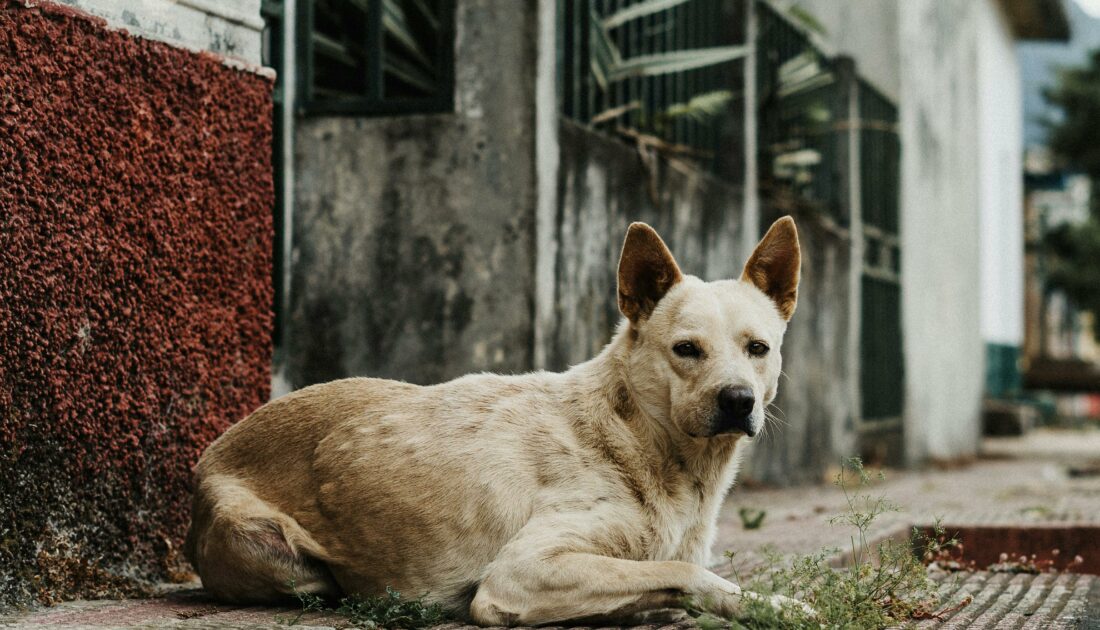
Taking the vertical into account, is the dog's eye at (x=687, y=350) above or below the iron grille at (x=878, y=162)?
Result: below

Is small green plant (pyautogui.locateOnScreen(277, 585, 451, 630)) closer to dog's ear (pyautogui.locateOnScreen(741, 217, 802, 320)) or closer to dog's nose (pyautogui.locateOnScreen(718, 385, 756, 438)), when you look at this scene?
dog's nose (pyautogui.locateOnScreen(718, 385, 756, 438))

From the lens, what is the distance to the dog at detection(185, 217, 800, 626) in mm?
3924

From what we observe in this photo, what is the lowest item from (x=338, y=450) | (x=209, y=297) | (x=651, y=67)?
(x=338, y=450)

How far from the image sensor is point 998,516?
7355 millimetres

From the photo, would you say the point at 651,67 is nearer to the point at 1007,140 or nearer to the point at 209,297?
the point at 209,297

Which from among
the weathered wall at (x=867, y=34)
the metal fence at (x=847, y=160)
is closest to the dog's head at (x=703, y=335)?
the metal fence at (x=847, y=160)

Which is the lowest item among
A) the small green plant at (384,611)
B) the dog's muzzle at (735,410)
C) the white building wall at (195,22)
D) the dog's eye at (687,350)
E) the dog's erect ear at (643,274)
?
the small green plant at (384,611)

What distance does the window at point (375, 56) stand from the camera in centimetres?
636

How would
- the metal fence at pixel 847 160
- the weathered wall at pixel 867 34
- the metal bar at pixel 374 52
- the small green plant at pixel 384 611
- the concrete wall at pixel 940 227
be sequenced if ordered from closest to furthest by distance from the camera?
the small green plant at pixel 384 611, the metal bar at pixel 374 52, the metal fence at pixel 847 160, the weathered wall at pixel 867 34, the concrete wall at pixel 940 227

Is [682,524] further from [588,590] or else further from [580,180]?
Result: [580,180]

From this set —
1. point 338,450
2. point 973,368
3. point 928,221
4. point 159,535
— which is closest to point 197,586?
point 159,535

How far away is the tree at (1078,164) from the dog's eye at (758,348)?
26017 millimetres

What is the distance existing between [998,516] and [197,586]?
15.0ft

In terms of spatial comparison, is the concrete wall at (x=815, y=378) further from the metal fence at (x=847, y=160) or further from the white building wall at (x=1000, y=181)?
the white building wall at (x=1000, y=181)
